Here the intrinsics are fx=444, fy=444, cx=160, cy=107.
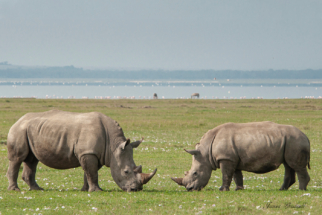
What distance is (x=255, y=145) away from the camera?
38.3 feet

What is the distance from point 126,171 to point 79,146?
140cm

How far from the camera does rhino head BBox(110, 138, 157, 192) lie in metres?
11.6

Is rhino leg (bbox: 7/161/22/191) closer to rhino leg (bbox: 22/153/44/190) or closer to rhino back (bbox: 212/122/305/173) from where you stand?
rhino leg (bbox: 22/153/44/190)

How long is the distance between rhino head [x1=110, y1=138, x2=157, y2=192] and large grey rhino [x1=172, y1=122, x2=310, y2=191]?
1047mm

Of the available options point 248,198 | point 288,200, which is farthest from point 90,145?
point 288,200

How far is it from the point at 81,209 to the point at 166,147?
12724 millimetres

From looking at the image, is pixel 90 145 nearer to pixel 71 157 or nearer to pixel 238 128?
pixel 71 157

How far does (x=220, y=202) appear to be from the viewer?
33.1 ft

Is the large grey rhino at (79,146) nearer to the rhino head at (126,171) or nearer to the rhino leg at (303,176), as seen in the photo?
the rhino head at (126,171)

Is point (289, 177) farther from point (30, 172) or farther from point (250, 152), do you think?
point (30, 172)

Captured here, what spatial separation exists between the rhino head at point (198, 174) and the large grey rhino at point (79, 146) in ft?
3.94

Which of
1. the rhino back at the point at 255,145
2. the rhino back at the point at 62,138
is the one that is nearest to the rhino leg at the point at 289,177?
the rhino back at the point at 255,145

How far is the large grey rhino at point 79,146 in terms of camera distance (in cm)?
1168

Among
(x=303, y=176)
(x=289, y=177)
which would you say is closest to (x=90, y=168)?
(x=289, y=177)
